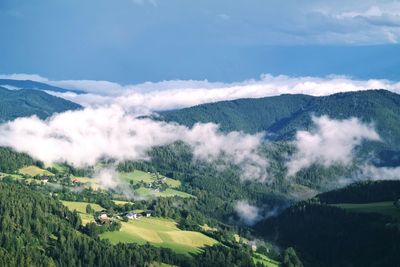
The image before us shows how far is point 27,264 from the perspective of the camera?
160 meters

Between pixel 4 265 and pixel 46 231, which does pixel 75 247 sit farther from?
pixel 4 265

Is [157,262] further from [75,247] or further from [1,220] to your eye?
[1,220]

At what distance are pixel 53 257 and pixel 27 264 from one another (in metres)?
20.7

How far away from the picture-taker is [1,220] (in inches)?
7589

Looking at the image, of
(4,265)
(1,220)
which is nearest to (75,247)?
(1,220)

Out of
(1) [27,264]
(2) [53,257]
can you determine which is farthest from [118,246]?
(1) [27,264]

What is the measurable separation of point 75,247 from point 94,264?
9.92 m

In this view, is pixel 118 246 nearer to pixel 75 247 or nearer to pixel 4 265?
pixel 75 247

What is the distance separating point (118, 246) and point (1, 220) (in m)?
35.7

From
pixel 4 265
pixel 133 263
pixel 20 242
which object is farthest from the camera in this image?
pixel 133 263

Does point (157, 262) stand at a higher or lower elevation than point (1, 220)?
lower

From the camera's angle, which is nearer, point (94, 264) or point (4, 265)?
point (4, 265)

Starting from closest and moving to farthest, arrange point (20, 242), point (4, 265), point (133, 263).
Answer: point (4, 265), point (20, 242), point (133, 263)

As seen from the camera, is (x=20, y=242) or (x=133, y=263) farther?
(x=133, y=263)
